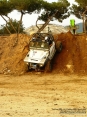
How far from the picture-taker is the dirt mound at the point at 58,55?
24.4 metres

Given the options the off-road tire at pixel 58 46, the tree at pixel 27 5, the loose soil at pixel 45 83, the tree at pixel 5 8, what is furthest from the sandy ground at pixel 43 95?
the tree at pixel 5 8

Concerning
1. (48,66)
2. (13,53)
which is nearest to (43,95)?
(48,66)

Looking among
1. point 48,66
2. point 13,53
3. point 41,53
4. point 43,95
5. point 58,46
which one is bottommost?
point 43,95

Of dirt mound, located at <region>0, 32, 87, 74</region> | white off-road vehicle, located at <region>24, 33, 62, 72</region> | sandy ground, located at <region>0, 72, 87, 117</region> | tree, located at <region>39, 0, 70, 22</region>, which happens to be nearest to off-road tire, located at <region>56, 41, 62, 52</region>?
dirt mound, located at <region>0, 32, 87, 74</region>

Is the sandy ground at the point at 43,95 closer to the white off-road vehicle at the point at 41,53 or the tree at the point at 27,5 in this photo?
the white off-road vehicle at the point at 41,53

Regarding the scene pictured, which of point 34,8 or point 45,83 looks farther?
point 34,8

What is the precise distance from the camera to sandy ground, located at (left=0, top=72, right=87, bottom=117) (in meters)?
12.0

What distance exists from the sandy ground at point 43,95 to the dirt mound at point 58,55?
1.51 m

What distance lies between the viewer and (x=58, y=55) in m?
26.0

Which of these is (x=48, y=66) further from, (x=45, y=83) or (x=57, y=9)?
(x=57, y=9)

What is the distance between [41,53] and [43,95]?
7.90 m

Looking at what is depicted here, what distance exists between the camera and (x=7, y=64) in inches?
1004

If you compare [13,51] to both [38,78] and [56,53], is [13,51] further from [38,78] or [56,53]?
[38,78]

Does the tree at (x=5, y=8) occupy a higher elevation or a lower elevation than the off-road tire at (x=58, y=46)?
higher
